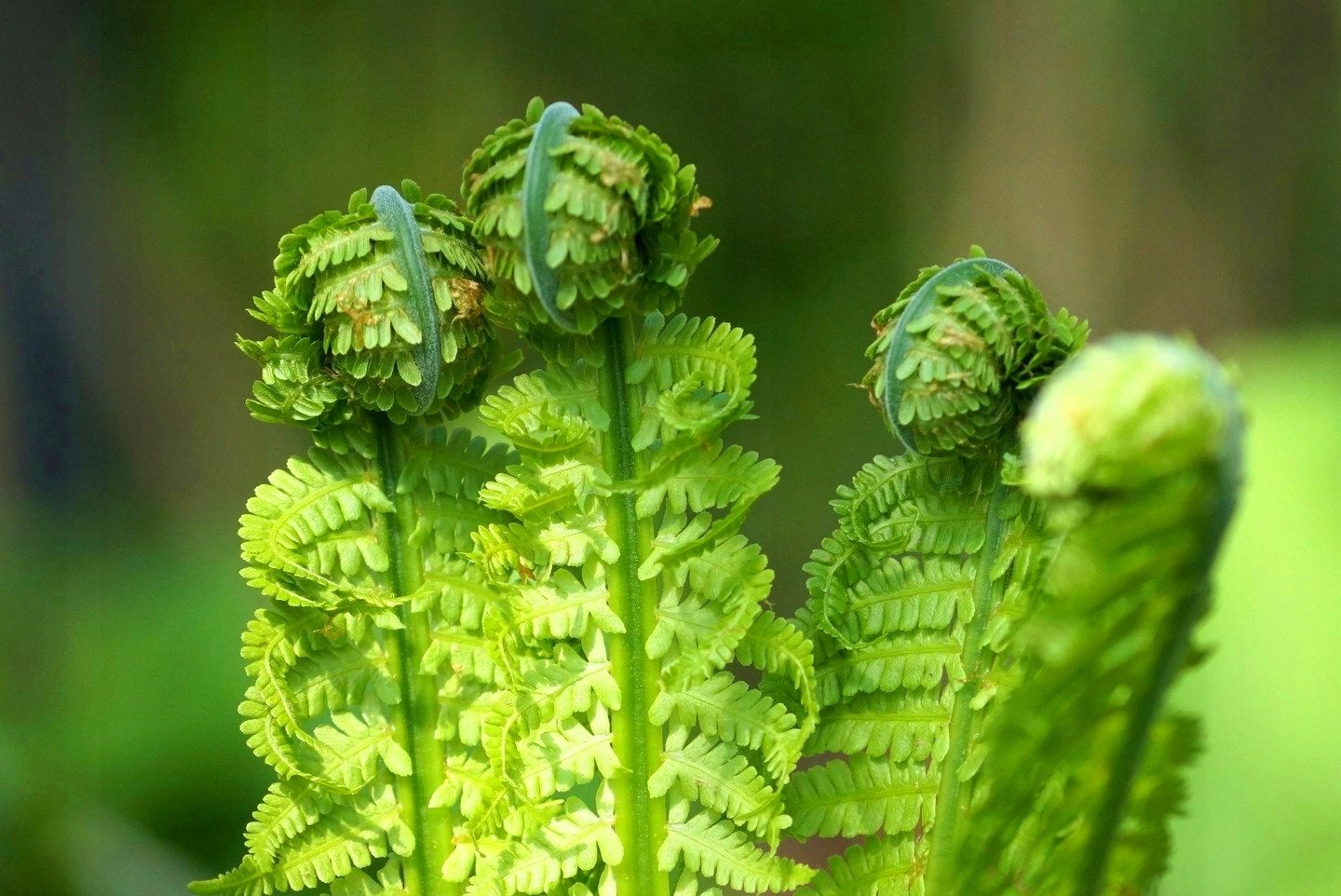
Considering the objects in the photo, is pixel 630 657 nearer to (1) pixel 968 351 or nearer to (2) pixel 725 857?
(2) pixel 725 857

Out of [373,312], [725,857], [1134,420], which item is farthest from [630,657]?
[1134,420]

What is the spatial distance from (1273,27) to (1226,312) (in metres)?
0.82

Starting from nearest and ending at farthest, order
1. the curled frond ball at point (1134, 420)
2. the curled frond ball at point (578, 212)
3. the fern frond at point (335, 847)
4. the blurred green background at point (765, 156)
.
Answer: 1. the curled frond ball at point (1134, 420)
2. the curled frond ball at point (578, 212)
3. the fern frond at point (335, 847)
4. the blurred green background at point (765, 156)

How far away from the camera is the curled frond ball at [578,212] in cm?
64

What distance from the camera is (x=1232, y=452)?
438 millimetres

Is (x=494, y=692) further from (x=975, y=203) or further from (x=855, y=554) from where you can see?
(x=975, y=203)

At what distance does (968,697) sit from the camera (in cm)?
73

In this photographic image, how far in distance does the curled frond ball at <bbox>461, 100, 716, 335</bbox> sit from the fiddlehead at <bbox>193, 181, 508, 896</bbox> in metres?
0.06

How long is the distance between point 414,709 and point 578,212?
0.34m

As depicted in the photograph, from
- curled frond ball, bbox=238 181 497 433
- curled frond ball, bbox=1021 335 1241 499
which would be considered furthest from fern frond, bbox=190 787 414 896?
curled frond ball, bbox=1021 335 1241 499

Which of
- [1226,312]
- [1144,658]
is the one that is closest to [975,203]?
[1226,312]

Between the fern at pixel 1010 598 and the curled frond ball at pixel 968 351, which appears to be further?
the curled frond ball at pixel 968 351

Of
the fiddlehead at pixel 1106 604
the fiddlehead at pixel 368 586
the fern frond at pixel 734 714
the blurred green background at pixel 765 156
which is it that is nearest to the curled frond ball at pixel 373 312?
the fiddlehead at pixel 368 586

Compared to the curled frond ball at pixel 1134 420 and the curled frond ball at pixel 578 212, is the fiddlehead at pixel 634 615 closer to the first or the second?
the curled frond ball at pixel 578 212
